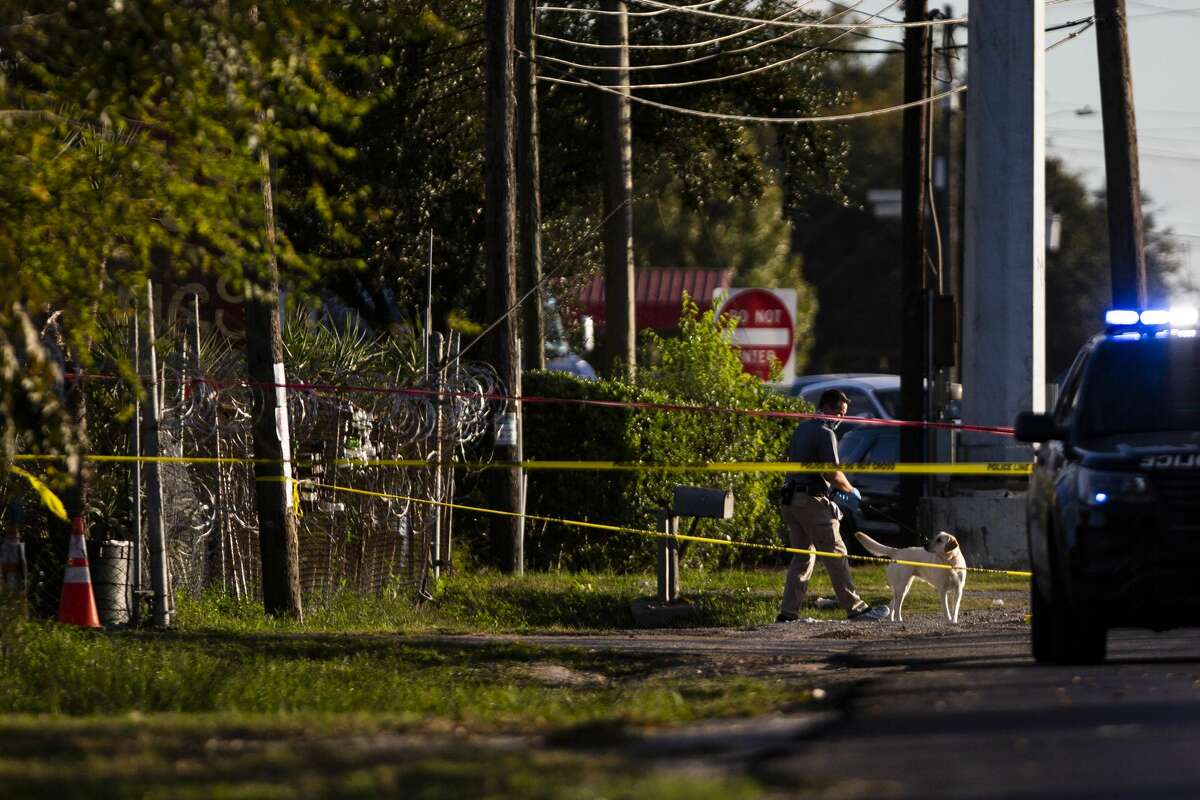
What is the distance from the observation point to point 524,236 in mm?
21328

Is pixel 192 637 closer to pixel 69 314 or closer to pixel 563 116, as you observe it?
pixel 69 314

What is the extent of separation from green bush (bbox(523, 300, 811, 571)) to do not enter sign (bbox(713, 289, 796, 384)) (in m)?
10.0

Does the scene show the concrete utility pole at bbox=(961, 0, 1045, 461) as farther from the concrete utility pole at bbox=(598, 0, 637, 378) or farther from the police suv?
the police suv

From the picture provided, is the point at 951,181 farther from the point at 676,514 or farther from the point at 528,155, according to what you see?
the point at 676,514

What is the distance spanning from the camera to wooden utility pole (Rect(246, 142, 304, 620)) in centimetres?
1478

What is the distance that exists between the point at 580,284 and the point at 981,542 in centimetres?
1381

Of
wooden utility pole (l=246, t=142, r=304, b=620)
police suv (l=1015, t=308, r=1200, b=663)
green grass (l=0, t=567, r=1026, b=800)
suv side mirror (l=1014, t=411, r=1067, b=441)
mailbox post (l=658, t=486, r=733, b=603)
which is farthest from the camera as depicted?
mailbox post (l=658, t=486, r=733, b=603)

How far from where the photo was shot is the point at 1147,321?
11062 mm

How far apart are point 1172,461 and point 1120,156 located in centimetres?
1402

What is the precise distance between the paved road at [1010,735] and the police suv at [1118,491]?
0.32 metres

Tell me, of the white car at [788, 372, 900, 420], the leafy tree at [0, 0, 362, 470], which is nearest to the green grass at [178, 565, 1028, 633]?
the leafy tree at [0, 0, 362, 470]

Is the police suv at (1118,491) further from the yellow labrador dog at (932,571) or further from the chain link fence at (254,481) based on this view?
the chain link fence at (254,481)

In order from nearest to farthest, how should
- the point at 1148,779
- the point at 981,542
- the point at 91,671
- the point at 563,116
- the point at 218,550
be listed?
the point at 1148,779 → the point at 91,671 → the point at 218,550 → the point at 981,542 → the point at 563,116

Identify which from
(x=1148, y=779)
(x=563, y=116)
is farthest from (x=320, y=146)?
(x=563, y=116)
